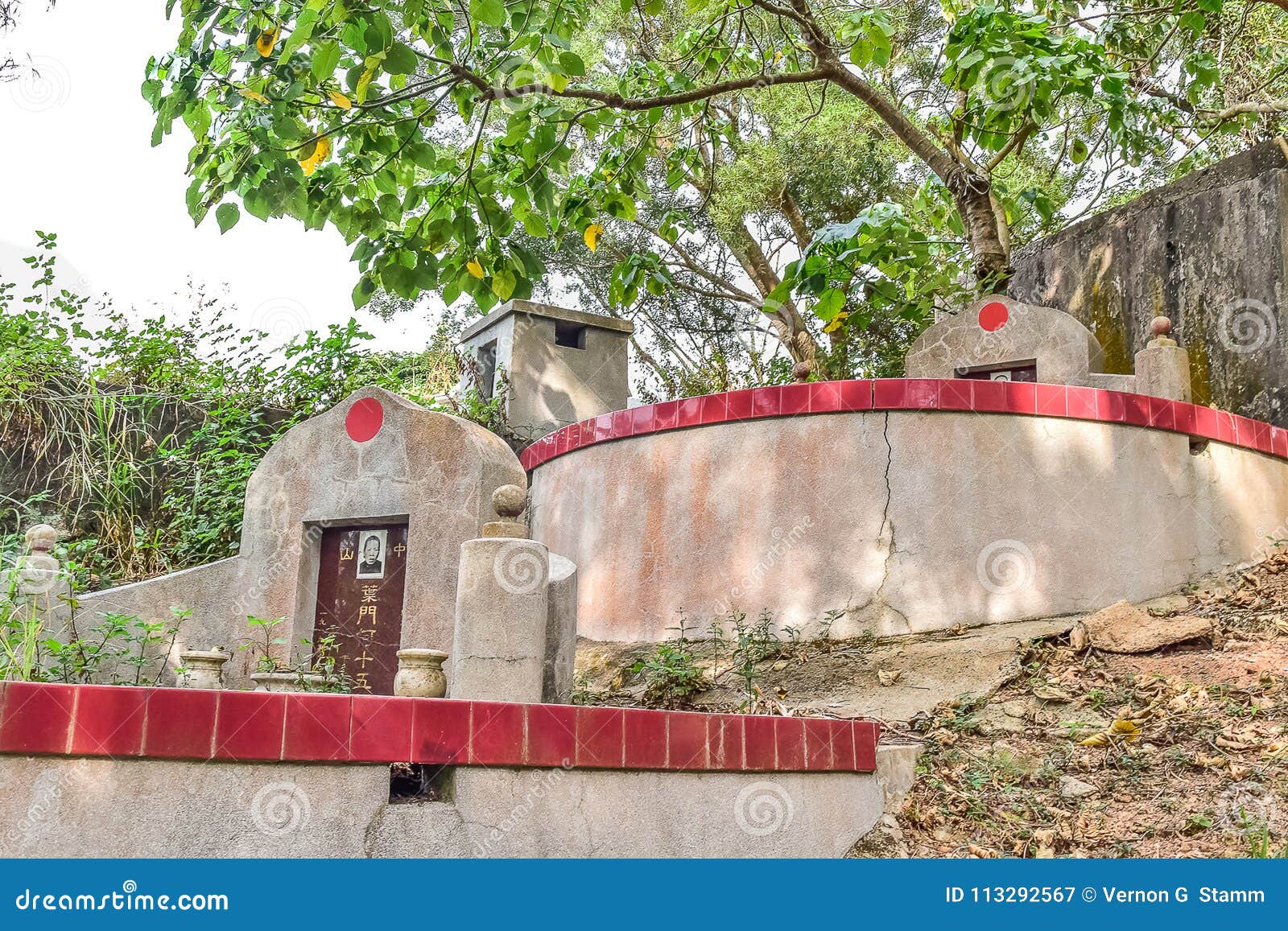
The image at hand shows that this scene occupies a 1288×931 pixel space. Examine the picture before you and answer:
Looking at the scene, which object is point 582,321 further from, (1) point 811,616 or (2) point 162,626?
(2) point 162,626

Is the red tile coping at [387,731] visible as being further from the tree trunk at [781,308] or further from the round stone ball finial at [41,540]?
the tree trunk at [781,308]

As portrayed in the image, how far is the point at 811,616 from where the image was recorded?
7645mm

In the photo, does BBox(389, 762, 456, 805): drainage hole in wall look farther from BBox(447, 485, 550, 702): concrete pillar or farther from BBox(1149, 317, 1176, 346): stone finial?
BBox(1149, 317, 1176, 346): stone finial

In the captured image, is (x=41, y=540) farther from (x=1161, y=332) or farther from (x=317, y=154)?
(x=1161, y=332)

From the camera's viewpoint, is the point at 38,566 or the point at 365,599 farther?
the point at 365,599

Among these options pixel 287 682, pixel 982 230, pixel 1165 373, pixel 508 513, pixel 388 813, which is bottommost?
pixel 388 813

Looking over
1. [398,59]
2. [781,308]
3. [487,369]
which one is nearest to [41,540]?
[398,59]

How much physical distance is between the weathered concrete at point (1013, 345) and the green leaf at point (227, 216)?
267 inches

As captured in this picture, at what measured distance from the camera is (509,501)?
16.3ft

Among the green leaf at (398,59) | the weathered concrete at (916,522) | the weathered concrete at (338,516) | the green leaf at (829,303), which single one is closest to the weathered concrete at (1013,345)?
the weathered concrete at (916,522)

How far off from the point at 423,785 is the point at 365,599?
8.89ft

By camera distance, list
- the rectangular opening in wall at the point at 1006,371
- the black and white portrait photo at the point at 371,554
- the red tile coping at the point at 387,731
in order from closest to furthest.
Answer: the red tile coping at the point at 387,731
the black and white portrait photo at the point at 371,554
the rectangular opening in wall at the point at 1006,371

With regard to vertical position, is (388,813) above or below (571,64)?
below

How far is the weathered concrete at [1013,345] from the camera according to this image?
9734mm
